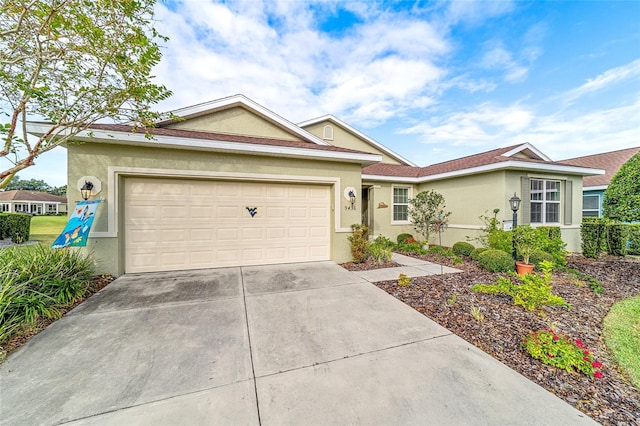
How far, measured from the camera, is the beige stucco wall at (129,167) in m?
5.00

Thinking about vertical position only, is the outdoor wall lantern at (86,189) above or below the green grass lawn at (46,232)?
above

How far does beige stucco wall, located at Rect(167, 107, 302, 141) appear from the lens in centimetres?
746

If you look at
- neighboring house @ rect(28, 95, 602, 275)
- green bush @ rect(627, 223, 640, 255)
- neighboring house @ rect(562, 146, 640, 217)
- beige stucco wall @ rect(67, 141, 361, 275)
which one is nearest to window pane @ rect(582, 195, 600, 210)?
neighboring house @ rect(562, 146, 640, 217)

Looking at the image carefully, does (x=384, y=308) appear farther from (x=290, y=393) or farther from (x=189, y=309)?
(x=189, y=309)

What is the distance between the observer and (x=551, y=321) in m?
3.41

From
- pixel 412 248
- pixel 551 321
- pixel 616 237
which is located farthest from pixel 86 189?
pixel 616 237

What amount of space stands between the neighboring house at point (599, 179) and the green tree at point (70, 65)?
19.3m

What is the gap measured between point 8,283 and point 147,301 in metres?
1.60

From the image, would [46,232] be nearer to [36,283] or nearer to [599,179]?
[36,283]

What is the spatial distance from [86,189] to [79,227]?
3.77 ft

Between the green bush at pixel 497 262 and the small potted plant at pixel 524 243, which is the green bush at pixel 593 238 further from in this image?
the green bush at pixel 497 262

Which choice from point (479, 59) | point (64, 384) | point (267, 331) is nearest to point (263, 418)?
point (267, 331)

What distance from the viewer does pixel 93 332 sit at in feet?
9.87

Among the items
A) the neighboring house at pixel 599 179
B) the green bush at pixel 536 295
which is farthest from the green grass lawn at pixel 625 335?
the neighboring house at pixel 599 179
